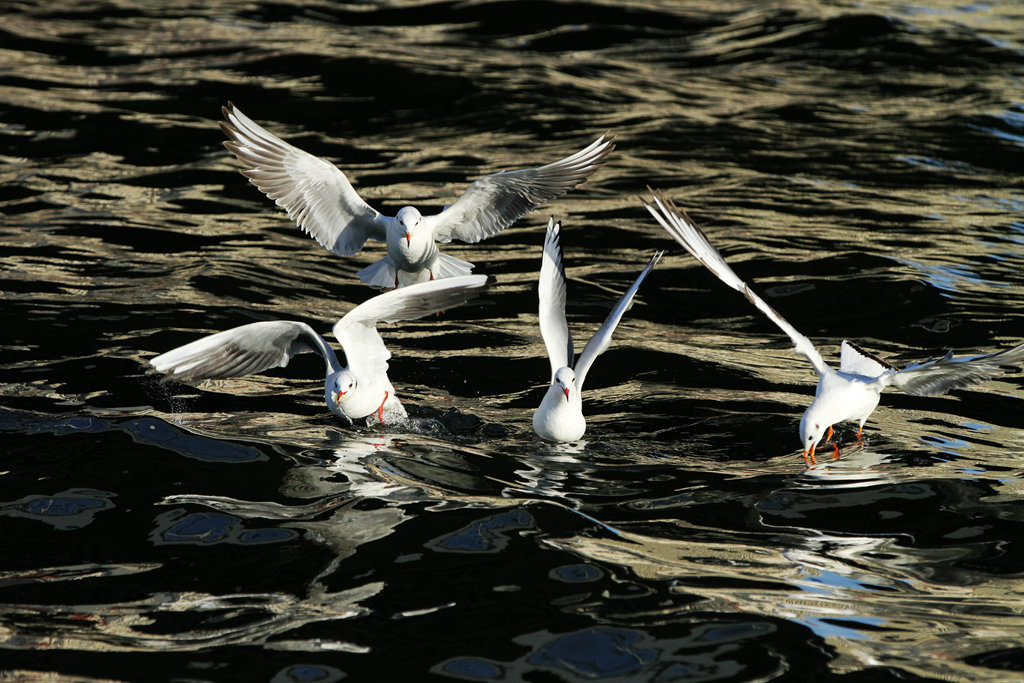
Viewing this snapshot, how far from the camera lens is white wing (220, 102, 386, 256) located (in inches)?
344

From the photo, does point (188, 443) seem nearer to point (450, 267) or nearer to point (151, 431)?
point (151, 431)

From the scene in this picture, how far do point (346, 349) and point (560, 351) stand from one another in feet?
5.09

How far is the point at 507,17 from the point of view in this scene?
2083 cm

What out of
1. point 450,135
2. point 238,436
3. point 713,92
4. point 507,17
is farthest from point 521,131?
point 238,436

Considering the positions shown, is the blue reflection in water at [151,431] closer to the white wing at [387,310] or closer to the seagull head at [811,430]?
the white wing at [387,310]

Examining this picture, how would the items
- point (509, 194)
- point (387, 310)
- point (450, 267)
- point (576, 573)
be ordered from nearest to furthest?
point (576, 573)
point (387, 310)
point (509, 194)
point (450, 267)

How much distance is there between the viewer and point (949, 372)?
6.89 meters

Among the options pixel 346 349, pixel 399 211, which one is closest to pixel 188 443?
pixel 346 349

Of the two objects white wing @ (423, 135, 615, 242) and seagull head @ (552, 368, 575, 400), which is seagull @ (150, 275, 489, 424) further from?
white wing @ (423, 135, 615, 242)

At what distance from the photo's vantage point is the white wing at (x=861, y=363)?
757cm

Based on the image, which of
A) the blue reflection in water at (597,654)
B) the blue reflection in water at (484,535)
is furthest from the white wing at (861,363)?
the blue reflection in water at (597,654)

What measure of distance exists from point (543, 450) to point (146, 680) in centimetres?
331

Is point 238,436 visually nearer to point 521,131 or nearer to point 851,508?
point 851,508

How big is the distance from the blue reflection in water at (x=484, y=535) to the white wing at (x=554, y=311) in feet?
6.57
